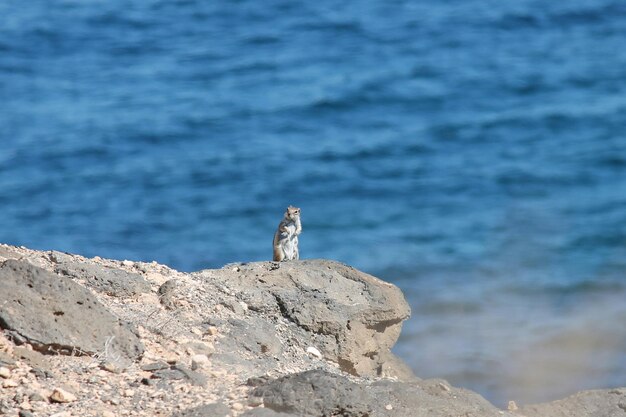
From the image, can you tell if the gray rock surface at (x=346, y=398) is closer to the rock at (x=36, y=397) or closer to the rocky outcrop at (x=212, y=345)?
the rocky outcrop at (x=212, y=345)

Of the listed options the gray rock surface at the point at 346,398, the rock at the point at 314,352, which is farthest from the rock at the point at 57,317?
the rock at the point at 314,352

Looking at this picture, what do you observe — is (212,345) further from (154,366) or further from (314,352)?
(314,352)

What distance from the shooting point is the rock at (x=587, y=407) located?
24.4ft

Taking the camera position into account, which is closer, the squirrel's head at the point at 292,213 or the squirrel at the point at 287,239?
the squirrel at the point at 287,239

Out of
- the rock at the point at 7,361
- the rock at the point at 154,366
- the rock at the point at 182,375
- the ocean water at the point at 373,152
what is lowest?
the ocean water at the point at 373,152

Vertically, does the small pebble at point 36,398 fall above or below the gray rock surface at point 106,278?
below

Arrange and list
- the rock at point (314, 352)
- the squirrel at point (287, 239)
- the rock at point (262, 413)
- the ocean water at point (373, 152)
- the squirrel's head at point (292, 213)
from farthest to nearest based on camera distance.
A: the ocean water at point (373, 152)
the squirrel's head at point (292, 213)
the squirrel at point (287, 239)
the rock at point (314, 352)
the rock at point (262, 413)

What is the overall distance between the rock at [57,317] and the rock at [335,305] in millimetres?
1169

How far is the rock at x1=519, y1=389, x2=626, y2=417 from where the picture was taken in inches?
293

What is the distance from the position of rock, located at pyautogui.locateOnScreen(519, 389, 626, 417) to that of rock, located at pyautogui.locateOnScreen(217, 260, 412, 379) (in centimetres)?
92

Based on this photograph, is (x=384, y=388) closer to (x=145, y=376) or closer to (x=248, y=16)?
(x=145, y=376)

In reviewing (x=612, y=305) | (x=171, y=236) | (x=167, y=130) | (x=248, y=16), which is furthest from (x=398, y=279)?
(x=248, y=16)

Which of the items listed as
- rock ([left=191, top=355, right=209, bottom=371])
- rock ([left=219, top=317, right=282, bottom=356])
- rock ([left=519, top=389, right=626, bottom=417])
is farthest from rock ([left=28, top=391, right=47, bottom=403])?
rock ([left=519, top=389, right=626, bottom=417])

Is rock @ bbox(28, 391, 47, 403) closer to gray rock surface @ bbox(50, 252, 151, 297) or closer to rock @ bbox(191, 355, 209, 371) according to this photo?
rock @ bbox(191, 355, 209, 371)
